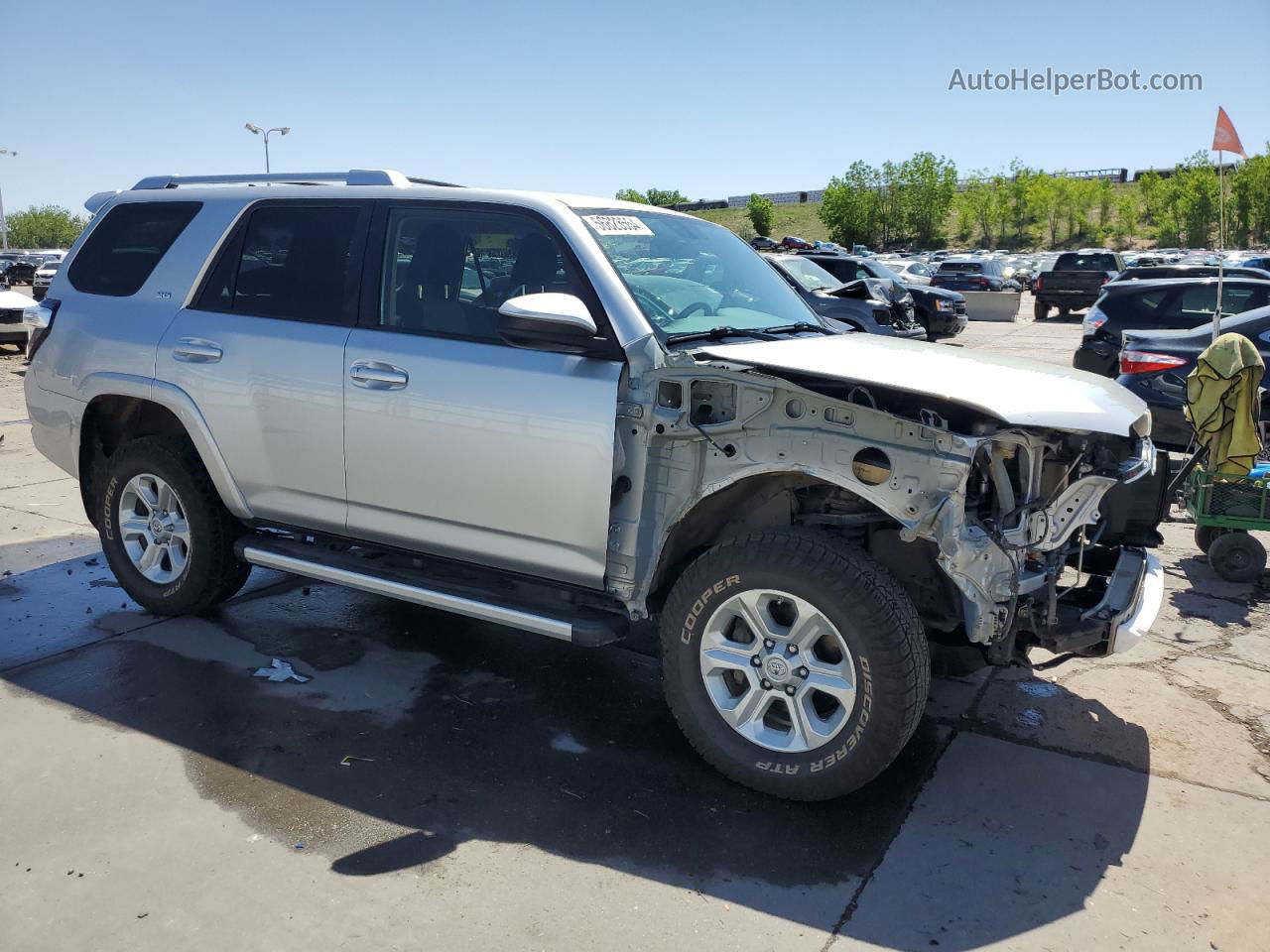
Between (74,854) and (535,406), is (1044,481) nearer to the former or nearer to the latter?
(535,406)

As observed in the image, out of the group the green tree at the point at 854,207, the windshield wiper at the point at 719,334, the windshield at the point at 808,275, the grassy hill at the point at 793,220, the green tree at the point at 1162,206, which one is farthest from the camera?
the grassy hill at the point at 793,220

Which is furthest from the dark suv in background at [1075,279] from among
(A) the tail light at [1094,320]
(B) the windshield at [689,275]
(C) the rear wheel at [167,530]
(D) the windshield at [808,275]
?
(C) the rear wheel at [167,530]

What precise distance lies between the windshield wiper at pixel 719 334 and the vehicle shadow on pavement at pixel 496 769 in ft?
5.12

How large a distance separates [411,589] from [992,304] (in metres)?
28.6

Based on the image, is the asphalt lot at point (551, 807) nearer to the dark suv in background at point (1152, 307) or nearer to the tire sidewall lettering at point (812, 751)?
the tire sidewall lettering at point (812, 751)

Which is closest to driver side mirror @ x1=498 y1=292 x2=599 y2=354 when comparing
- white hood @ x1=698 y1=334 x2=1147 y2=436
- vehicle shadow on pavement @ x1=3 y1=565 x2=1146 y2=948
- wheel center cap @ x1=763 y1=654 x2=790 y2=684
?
white hood @ x1=698 y1=334 x2=1147 y2=436

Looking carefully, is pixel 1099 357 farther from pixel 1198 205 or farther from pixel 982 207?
pixel 982 207

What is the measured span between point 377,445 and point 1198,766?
3.43 metres

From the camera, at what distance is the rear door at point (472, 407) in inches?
153

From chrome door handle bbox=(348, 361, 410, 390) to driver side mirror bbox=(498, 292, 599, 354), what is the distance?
615 mm


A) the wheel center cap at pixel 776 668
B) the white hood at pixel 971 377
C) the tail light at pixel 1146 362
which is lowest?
the wheel center cap at pixel 776 668

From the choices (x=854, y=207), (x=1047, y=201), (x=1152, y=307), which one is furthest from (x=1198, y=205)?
(x=1152, y=307)

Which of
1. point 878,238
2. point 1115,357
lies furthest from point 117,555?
point 878,238

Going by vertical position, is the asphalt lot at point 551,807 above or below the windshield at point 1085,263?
below
